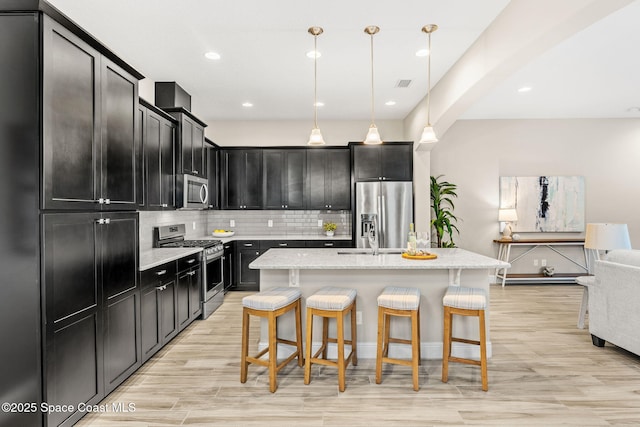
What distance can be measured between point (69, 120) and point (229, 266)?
13.0 feet

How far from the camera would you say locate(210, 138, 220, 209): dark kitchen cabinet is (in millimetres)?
5914

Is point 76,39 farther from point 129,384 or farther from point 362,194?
point 362,194

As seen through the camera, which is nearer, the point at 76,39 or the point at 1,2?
the point at 1,2

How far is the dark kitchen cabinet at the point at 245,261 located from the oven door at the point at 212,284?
68 centimetres

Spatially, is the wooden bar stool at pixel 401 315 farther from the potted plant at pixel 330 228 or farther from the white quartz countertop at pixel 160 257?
the potted plant at pixel 330 228

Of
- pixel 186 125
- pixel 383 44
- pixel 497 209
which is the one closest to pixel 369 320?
pixel 383 44

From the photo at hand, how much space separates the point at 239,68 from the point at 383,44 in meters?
1.64

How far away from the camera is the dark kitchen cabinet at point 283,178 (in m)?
6.37

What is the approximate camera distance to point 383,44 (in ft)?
11.9

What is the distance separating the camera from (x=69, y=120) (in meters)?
2.19

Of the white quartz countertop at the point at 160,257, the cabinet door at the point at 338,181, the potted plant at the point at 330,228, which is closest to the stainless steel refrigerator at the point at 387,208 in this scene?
the cabinet door at the point at 338,181

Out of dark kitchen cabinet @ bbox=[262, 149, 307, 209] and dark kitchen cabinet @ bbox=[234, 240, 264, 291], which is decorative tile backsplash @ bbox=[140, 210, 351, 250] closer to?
dark kitchen cabinet @ bbox=[262, 149, 307, 209]

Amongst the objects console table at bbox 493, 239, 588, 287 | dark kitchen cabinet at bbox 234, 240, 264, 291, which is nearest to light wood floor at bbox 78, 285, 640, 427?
dark kitchen cabinet at bbox 234, 240, 264, 291

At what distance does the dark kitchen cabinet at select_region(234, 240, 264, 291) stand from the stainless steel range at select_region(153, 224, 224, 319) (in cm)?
68
